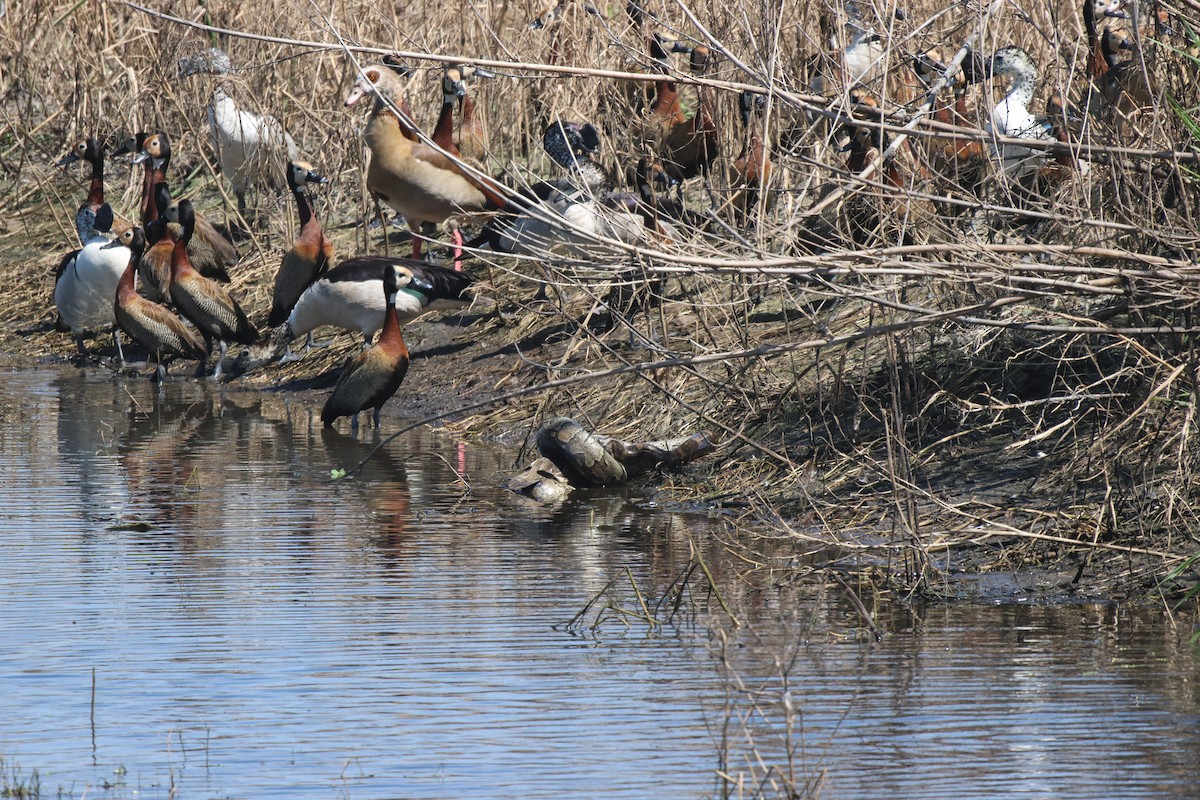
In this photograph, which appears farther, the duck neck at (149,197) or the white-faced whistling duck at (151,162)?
Result: the duck neck at (149,197)

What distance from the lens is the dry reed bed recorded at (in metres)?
5.63

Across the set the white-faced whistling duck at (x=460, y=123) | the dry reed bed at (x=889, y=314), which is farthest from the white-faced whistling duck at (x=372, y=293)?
the white-faced whistling duck at (x=460, y=123)

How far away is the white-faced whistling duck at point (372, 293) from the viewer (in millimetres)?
11750

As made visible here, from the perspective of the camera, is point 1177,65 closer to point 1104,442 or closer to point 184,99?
point 1104,442

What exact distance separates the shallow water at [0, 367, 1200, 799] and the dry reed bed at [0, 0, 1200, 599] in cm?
65

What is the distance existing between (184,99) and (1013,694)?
12329mm

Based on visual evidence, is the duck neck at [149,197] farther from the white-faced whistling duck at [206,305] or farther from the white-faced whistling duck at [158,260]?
the white-faced whistling duck at [206,305]

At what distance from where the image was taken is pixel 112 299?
546 inches

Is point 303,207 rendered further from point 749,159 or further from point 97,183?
point 749,159

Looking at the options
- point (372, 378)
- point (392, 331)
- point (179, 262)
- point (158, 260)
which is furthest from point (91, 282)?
point (372, 378)

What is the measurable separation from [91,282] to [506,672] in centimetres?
952

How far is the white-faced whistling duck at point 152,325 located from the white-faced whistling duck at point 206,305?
0.11m

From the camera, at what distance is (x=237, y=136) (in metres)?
14.8

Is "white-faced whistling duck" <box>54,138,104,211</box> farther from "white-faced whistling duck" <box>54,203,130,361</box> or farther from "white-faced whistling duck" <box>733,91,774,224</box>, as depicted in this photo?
"white-faced whistling duck" <box>733,91,774,224</box>
